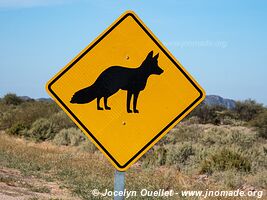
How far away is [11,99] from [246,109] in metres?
27.2

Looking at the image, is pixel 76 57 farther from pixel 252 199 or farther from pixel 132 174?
pixel 132 174

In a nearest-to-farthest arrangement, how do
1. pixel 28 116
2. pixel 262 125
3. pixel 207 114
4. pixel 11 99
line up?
pixel 262 125 → pixel 28 116 → pixel 207 114 → pixel 11 99

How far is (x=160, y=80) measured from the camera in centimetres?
391

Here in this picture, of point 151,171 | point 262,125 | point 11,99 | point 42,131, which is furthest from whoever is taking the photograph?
point 11,99

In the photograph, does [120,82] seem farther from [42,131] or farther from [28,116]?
[28,116]

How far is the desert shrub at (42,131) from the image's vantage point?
26.9m

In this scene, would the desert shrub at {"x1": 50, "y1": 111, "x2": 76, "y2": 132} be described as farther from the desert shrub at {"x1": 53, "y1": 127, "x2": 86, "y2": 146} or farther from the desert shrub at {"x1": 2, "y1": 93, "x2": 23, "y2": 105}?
the desert shrub at {"x1": 2, "y1": 93, "x2": 23, "y2": 105}

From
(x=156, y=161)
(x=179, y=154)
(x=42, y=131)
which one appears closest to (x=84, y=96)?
(x=156, y=161)

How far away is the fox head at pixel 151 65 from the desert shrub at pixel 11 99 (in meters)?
49.3

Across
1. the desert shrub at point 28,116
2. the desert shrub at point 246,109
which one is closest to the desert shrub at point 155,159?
the desert shrub at point 28,116

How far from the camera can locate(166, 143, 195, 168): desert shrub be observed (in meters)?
16.9

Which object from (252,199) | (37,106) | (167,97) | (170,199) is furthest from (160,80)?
(37,106)

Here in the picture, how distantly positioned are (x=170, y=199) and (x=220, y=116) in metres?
29.0

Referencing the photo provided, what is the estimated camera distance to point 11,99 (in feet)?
169
